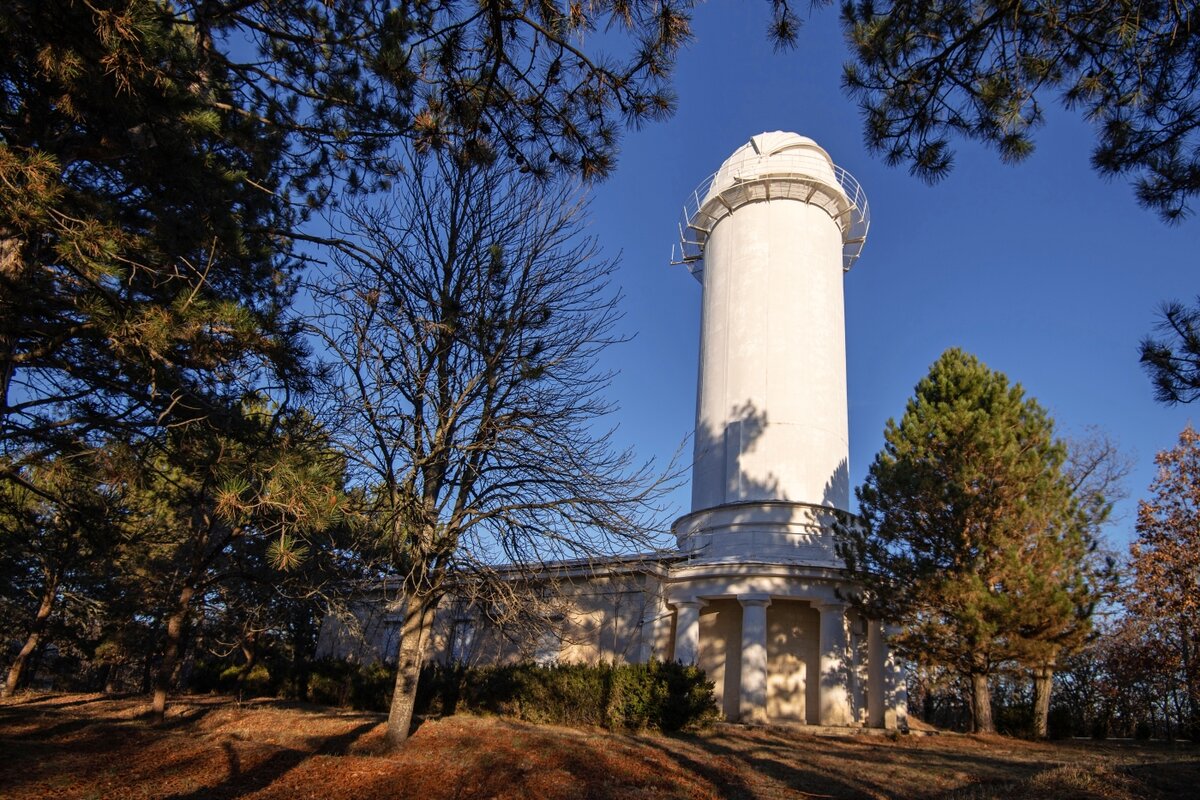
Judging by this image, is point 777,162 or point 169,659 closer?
point 169,659

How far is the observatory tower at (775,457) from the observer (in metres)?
18.6

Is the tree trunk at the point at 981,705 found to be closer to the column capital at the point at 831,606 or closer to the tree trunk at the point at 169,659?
the column capital at the point at 831,606

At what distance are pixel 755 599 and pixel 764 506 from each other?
3.44 metres

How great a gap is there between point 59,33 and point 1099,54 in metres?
8.32

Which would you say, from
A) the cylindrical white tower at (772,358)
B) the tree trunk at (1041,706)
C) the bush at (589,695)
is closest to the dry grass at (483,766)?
the bush at (589,695)

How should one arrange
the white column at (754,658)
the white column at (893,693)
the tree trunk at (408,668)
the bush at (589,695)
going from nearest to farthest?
the tree trunk at (408,668) → the bush at (589,695) → the white column at (754,658) → the white column at (893,693)

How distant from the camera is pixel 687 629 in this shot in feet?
62.1

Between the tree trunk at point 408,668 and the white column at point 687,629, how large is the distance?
962 cm

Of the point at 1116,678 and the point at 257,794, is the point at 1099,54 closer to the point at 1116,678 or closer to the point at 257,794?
the point at 257,794

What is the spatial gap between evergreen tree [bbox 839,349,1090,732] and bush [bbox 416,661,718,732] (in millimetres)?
5444

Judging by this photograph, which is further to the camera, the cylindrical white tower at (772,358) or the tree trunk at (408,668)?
the cylindrical white tower at (772,358)

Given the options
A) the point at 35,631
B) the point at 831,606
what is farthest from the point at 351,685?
the point at 831,606

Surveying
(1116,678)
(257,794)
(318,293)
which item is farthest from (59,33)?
(1116,678)

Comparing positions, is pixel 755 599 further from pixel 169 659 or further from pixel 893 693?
pixel 169 659
